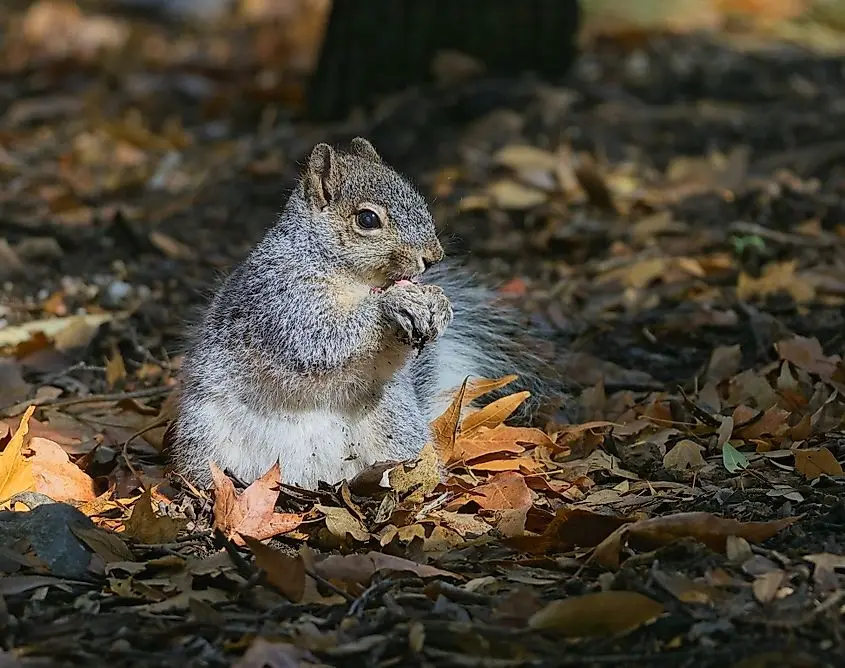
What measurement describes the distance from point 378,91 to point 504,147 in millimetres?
914

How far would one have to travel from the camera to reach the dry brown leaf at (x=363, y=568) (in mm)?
2844

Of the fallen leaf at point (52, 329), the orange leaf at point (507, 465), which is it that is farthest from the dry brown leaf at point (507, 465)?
the fallen leaf at point (52, 329)

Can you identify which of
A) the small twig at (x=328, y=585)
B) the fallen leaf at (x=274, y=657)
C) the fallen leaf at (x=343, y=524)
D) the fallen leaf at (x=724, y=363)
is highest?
the fallen leaf at (x=724, y=363)

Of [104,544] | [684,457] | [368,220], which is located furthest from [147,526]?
[684,457]

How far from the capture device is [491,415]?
3.83 metres

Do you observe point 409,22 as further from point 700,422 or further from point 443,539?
point 443,539

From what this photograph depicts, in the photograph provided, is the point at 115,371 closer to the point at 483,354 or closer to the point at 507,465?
the point at 483,354

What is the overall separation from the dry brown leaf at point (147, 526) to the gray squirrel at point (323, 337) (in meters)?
0.33

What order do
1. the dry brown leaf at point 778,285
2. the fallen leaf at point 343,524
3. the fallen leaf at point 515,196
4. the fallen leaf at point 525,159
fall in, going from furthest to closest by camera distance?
the fallen leaf at point 525,159 → the fallen leaf at point 515,196 → the dry brown leaf at point 778,285 → the fallen leaf at point 343,524

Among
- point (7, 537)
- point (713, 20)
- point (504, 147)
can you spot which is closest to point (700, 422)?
point (7, 537)

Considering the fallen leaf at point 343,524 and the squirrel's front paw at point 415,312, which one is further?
the squirrel's front paw at point 415,312

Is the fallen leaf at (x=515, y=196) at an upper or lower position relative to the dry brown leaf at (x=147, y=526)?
upper

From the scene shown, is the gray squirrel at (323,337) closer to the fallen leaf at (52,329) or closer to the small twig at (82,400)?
the small twig at (82,400)

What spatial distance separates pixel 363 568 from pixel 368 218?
0.96 m
